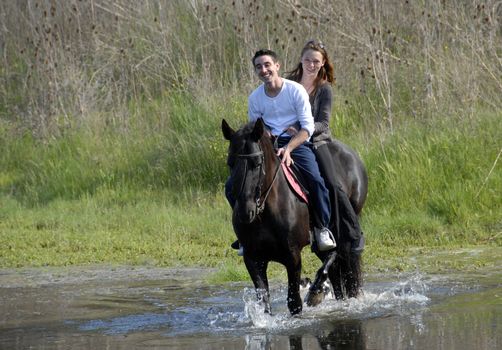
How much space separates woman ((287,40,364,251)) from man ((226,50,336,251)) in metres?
0.16

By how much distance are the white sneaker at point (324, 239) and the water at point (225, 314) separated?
20.4 inches

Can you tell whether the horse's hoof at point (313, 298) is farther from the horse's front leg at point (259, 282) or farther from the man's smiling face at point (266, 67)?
the man's smiling face at point (266, 67)

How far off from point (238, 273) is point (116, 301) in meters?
1.25

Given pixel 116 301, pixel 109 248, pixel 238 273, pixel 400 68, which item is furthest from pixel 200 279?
pixel 400 68

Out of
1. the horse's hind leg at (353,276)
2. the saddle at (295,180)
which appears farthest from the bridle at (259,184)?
the horse's hind leg at (353,276)

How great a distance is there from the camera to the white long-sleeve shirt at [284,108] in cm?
807

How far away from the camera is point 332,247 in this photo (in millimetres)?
8398

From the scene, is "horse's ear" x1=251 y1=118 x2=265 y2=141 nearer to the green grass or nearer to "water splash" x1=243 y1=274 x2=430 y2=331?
"water splash" x1=243 y1=274 x2=430 y2=331

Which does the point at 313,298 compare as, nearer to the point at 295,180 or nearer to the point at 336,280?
the point at 336,280

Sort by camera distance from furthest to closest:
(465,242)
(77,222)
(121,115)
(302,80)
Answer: (121,115)
(77,222)
(465,242)
(302,80)

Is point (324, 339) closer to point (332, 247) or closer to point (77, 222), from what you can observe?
point (332, 247)

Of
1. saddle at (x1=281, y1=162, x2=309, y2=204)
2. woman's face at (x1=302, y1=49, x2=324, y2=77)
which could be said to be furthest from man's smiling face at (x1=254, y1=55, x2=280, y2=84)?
woman's face at (x1=302, y1=49, x2=324, y2=77)

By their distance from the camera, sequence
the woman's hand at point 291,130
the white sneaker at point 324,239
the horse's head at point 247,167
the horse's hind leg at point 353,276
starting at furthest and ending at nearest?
the horse's hind leg at point 353,276 < the white sneaker at point 324,239 < the woman's hand at point 291,130 < the horse's head at point 247,167

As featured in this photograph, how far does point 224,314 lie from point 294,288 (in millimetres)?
677
